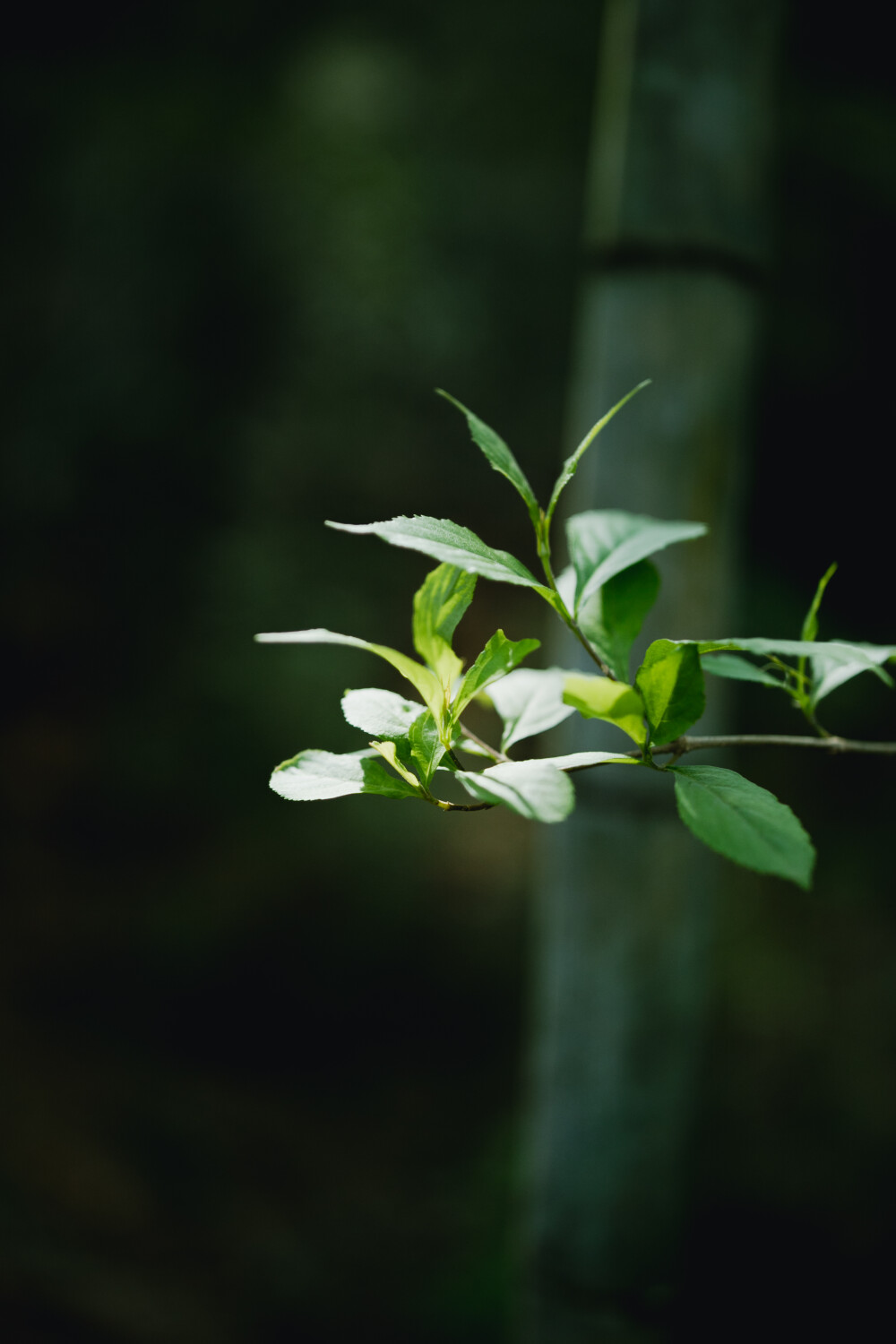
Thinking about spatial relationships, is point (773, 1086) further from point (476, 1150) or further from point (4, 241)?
point (4, 241)

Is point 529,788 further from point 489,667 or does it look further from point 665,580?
point 665,580

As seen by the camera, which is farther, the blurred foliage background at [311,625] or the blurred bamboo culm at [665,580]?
the blurred foliage background at [311,625]

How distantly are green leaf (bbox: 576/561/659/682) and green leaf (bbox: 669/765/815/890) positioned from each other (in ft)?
0.22

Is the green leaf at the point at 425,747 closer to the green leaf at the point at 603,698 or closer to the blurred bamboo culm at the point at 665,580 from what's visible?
the green leaf at the point at 603,698

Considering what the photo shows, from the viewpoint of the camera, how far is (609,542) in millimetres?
296

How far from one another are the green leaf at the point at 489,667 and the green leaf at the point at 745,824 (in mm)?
49

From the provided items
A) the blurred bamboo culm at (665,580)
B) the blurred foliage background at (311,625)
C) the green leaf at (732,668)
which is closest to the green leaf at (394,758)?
the green leaf at (732,668)

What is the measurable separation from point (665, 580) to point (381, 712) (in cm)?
44

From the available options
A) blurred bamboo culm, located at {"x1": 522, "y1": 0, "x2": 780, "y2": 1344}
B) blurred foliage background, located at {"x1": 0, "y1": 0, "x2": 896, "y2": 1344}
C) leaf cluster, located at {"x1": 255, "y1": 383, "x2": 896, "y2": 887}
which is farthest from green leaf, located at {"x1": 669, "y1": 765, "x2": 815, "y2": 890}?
blurred foliage background, located at {"x1": 0, "y1": 0, "x2": 896, "y2": 1344}

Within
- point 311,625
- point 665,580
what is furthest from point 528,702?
point 311,625

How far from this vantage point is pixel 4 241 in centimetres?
203

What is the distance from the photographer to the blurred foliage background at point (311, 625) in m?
1.50

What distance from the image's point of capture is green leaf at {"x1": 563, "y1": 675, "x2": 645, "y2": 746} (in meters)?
0.19

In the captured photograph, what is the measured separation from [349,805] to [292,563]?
56 cm
